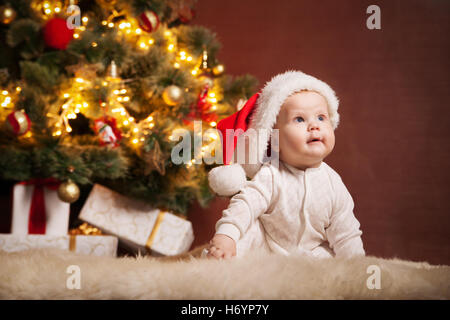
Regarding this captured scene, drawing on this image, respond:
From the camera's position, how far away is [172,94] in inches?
59.6

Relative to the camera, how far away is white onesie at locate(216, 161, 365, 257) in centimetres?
93

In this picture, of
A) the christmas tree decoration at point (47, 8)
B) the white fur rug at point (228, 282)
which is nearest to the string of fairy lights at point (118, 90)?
the christmas tree decoration at point (47, 8)

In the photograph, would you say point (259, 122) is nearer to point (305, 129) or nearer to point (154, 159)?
point (305, 129)

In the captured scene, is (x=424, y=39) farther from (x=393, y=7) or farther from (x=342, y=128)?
(x=342, y=128)

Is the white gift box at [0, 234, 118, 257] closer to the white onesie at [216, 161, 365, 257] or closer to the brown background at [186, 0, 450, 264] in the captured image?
the white onesie at [216, 161, 365, 257]

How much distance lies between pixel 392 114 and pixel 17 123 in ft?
4.72

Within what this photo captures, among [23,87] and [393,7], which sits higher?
[393,7]

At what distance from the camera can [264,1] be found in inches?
77.2

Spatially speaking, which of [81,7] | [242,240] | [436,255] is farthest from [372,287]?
[81,7]

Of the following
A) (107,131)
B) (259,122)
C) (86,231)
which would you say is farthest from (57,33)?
(259,122)

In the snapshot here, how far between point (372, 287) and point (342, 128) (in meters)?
1.26

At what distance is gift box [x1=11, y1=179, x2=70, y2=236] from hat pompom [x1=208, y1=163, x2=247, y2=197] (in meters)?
0.79

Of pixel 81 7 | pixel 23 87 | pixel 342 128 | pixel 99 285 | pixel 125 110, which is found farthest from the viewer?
pixel 342 128

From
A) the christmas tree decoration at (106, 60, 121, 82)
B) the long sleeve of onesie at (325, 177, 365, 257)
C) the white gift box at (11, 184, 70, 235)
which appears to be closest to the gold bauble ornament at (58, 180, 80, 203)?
the white gift box at (11, 184, 70, 235)
